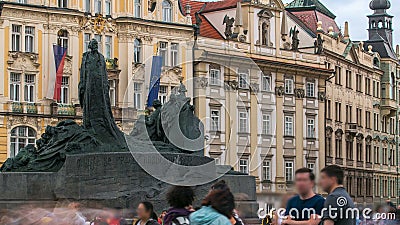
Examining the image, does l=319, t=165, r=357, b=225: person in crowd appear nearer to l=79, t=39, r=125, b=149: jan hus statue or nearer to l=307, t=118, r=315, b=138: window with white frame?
l=79, t=39, r=125, b=149: jan hus statue

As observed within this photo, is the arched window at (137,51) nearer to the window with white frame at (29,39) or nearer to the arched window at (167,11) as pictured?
the arched window at (167,11)

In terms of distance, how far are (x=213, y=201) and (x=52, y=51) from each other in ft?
126

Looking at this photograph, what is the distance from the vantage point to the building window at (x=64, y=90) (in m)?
46.5

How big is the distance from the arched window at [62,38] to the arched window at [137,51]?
3796 millimetres

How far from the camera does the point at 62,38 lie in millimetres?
46656

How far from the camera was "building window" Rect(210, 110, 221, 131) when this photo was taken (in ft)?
Answer: 153

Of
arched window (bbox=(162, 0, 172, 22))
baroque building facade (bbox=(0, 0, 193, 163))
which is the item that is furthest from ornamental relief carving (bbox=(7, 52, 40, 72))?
arched window (bbox=(162, 0, 172, 22))

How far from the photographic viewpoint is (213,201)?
8203 mm

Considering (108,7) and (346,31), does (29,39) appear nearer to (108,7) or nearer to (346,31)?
(108,7)

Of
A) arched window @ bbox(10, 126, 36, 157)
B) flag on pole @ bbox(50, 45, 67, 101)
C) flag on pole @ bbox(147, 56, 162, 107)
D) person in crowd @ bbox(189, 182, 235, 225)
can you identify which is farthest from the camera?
flag on pole @ bbox(50, 45, 67, 101)

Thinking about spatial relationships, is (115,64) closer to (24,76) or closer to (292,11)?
(24,76)

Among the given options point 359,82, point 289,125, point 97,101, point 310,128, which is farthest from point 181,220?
point 359,82

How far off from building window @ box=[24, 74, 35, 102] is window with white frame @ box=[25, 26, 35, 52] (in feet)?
3.77

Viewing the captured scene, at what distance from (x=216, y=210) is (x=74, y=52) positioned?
129 ft
